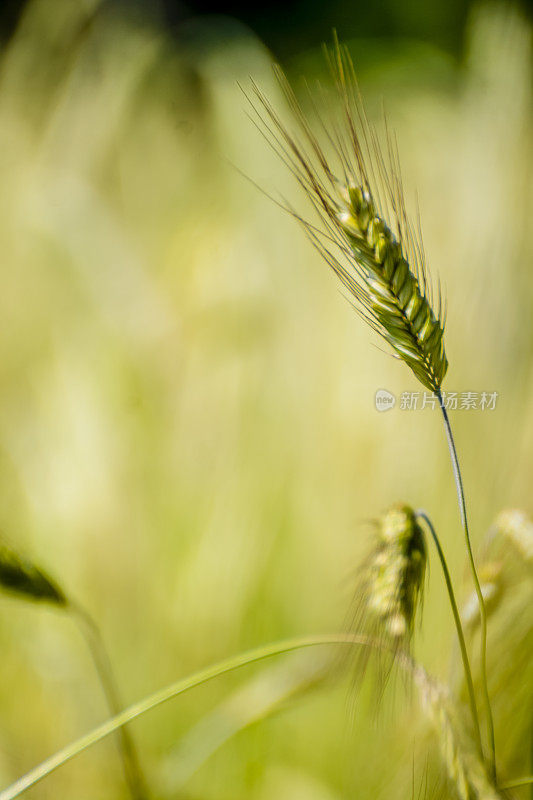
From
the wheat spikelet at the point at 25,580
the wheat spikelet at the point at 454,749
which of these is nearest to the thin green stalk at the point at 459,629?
the wheat spikelet at the point at 454,749

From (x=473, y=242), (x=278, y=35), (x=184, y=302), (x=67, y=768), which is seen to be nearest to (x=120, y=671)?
(x=67, y=768)

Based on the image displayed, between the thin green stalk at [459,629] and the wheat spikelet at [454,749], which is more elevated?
the thin green stalk at [459,629]

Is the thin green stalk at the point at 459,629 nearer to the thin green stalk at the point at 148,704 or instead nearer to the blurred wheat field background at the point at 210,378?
the thin green stalk at the point at 148,704

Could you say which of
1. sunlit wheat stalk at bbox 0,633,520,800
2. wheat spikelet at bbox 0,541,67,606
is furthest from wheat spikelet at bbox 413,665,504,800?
wheat spikelet at bbox 0,541,67,606

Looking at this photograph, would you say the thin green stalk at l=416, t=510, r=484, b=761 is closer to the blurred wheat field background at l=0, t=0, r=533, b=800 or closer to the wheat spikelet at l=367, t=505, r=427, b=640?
the wheat spikelet at l=367, t=505, r=427, b=640

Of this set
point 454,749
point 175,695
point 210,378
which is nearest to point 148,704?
point 175,695

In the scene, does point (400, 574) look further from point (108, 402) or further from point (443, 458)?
point (108, 402)

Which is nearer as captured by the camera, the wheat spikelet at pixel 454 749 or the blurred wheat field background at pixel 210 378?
the wheat spikelet at pixel 454 749
